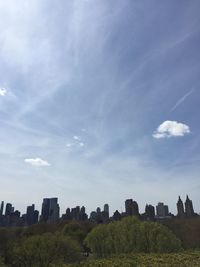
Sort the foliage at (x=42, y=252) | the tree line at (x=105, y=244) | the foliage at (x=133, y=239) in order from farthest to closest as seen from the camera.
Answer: the foliage at (x=133, y=239) → the tree line at (x=105, y=244) → the foliage at (x=42, y=252)

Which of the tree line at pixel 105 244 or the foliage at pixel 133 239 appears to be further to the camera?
the foliage at pixel 133 239

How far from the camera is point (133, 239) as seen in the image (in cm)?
5400

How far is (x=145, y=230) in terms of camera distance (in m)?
53.8

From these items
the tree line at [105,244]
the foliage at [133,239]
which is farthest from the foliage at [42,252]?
the foliage at [133,239]

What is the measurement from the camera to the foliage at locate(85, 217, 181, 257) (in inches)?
2014

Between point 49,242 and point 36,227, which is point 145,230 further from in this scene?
point 36,227

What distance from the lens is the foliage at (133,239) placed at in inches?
2014

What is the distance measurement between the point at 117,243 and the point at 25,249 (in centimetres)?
1782

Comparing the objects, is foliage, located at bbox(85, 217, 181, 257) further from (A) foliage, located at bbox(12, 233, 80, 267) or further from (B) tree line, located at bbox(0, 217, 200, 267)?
(A) foliage, located at bbox(12, 233, 80, 267)

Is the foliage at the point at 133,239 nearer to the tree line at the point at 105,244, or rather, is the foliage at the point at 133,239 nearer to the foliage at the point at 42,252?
the tree line at the point at 105,244

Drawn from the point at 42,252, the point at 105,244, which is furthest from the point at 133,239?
the point at 42,252

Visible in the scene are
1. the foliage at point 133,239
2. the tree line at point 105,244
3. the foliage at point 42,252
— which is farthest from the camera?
the foliage at point 133,239

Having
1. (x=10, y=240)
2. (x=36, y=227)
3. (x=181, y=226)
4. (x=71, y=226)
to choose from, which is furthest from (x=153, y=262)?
(x=181, y=226)

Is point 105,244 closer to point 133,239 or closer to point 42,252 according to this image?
point 133,239
